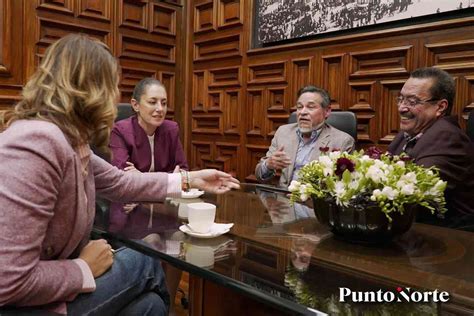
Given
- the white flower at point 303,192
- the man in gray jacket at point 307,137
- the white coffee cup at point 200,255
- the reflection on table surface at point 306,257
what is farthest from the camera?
the man in gray jacket at point 307,137

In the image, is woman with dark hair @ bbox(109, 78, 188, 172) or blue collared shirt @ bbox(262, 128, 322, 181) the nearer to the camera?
woman with dark hair @ bbox(109, 78, 188, 172)

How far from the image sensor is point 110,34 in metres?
4.06

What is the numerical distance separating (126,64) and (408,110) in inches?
114

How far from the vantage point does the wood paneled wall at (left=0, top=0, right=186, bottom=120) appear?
11.5ft

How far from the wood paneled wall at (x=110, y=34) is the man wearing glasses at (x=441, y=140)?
9.34 feet

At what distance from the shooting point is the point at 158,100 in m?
2.83

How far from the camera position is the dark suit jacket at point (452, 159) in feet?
6.27

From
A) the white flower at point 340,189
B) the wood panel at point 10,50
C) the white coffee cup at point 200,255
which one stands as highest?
the wood panel at point 10,50

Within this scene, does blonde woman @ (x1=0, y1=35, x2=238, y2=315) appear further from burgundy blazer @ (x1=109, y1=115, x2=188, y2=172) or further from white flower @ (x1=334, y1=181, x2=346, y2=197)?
burgundy blazer @ (x1=109, y1=115, x2=188, y2=172)

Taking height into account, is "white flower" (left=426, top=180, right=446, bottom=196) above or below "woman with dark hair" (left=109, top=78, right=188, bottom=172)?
below

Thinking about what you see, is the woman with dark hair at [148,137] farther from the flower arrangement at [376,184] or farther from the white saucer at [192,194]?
the flower arrangement at [376,184]

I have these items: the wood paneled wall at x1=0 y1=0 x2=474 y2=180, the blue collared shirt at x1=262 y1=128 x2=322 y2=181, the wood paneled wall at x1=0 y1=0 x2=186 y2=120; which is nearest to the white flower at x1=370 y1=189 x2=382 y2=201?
the blue collared shirt at x1=262 y1=128 x2=322 y2=181

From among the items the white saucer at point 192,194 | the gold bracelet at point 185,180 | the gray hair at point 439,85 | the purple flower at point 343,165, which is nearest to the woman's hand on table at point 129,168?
the white saucer at point 192,194

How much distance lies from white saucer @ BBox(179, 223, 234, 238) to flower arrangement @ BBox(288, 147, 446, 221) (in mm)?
274
